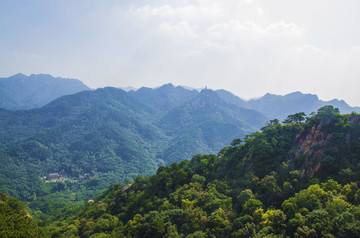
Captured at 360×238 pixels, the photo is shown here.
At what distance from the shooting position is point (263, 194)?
3991 cm

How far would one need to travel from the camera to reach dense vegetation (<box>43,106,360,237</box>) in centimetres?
2844

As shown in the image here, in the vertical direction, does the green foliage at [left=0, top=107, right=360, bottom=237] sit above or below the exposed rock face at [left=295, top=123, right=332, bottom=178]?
below

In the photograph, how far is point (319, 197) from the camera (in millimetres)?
32031

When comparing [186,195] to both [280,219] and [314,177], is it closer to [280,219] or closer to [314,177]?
[280,219]

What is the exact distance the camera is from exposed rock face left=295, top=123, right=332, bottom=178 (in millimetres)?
42312

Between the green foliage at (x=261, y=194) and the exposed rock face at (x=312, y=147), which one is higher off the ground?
the exposed rock face at (x=312, y=147)

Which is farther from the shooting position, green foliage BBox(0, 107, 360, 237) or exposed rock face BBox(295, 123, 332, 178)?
exposed rock face BBox(295, 123, 332, 178)

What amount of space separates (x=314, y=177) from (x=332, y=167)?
13.6ft

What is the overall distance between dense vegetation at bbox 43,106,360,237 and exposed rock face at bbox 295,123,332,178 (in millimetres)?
179

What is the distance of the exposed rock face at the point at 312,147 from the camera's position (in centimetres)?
4231

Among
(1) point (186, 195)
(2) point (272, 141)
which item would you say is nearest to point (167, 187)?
(1) point (186, 195)

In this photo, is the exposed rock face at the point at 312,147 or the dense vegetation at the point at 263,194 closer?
the dense vegetation at the point at 263,194

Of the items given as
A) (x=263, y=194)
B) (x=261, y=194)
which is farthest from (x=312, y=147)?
(x=261, y=194)

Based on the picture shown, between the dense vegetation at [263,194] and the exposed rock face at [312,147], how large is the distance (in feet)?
0.59
